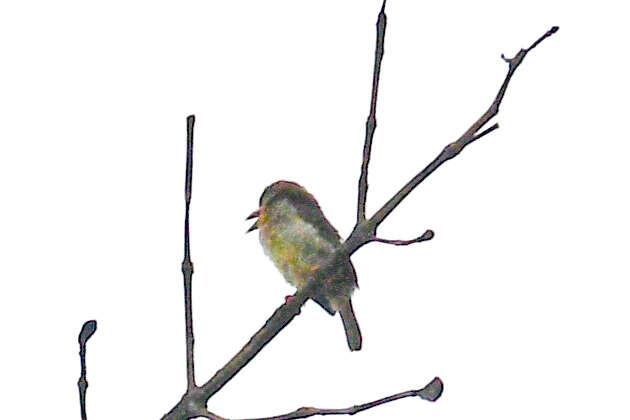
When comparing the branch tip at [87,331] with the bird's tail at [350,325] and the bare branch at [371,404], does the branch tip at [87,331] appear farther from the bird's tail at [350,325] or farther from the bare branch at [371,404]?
the bird's tail at [350,325]

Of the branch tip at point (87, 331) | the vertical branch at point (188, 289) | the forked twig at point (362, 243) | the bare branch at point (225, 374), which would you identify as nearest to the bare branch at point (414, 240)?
the forked twig at point (362, 243)

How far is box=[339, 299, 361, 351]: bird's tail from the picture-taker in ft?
21.4

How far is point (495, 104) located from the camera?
221cm

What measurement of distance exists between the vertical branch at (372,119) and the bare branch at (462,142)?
5.0 inches

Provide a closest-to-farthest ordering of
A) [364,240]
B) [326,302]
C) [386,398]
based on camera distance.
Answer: [386,398], [364,240], [326,302]

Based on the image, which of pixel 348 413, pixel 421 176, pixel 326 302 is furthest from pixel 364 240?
pixel 326 302

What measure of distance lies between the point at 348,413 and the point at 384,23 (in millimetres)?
785

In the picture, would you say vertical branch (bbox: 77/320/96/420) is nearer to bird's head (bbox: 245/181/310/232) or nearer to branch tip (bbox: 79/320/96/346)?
branch tip (bbox: 79/320/96/346)

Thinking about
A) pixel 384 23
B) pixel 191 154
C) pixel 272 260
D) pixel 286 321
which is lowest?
pixel 286 321

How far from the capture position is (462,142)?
2.18 meters

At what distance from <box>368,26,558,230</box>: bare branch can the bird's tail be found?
436 centimetres

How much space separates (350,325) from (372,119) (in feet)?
14.2

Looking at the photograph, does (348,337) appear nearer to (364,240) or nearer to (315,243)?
(315,243)

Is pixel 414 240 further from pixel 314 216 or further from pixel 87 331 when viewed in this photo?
pixel 314 216
